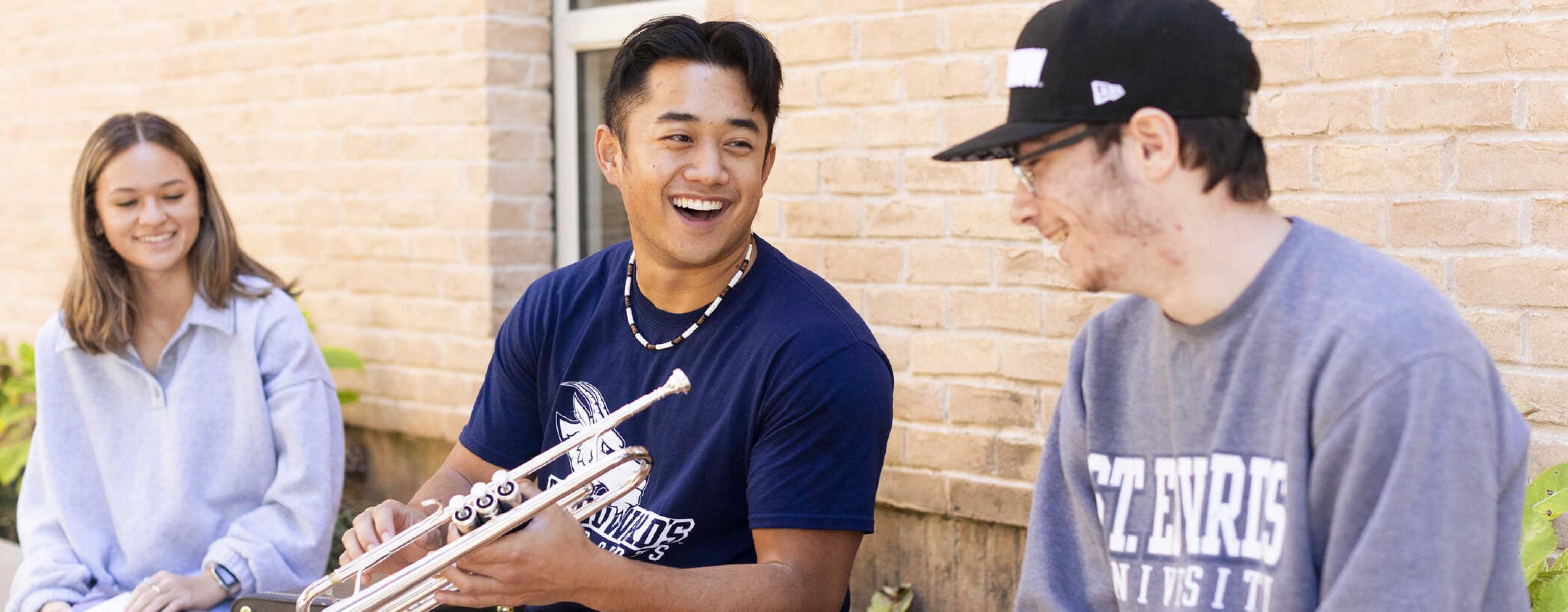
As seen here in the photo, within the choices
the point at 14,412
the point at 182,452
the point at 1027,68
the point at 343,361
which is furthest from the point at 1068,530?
the point at 14,412

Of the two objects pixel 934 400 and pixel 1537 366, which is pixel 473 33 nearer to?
pixel 934 400

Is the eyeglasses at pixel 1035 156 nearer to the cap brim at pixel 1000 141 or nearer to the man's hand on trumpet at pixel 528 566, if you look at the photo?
the cap brim at pixel 1000 141

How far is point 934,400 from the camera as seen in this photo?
3539 mm

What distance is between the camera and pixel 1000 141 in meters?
1.86

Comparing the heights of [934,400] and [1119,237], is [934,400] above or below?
below

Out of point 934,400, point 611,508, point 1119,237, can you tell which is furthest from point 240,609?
point 1119,237

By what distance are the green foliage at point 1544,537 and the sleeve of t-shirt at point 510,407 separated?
189cm

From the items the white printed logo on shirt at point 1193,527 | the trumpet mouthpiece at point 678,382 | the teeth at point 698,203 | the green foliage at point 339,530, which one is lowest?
the green foliage at point 339,530

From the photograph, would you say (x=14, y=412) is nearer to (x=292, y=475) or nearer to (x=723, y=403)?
(x=292, y=475)

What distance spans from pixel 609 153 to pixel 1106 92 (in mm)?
1316

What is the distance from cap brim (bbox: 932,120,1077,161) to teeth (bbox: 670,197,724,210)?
29.9 inches

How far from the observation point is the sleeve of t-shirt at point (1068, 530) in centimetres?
205

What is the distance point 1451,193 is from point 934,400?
1.30 m

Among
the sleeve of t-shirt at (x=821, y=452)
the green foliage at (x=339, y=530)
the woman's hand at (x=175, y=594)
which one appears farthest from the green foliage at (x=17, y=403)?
the sleeve of t-shirt at (x=821, y=452)
